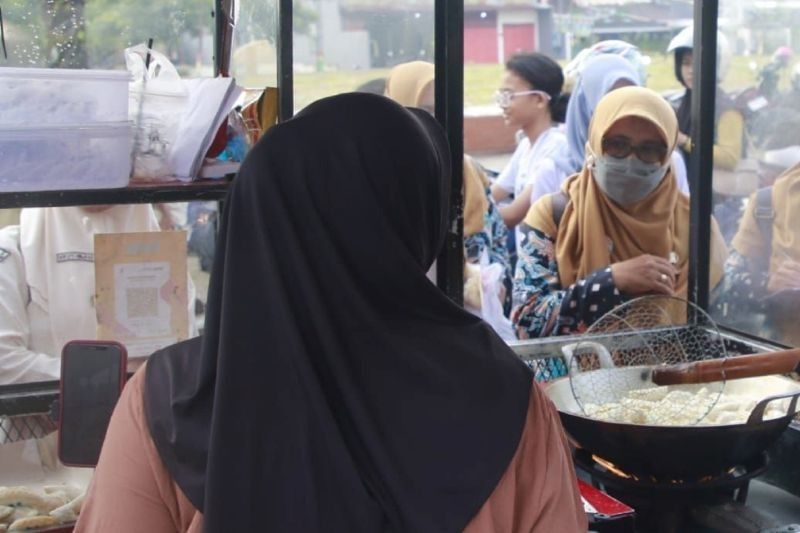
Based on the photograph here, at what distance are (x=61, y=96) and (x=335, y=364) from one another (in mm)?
846

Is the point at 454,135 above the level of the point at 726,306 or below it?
above

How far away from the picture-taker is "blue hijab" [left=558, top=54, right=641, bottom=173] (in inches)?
171

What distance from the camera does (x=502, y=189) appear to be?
5.55 m

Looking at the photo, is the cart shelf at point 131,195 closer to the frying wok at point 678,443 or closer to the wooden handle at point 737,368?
the frying wok at point 678,443

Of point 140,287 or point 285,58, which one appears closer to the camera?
point 140,287

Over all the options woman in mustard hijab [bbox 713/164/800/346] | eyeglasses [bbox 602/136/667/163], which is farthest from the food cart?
eyeglasses [bbox 602/136/667/163]

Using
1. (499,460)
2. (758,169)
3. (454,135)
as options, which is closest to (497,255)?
(758,169)

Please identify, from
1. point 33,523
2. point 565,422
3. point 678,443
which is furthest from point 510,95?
point 33,523

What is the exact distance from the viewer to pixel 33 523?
5.31 feet

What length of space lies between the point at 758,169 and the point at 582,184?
1.38m

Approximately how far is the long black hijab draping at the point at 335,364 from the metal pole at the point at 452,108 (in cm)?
80

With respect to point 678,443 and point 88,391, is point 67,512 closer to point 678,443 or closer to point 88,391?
point 88,391

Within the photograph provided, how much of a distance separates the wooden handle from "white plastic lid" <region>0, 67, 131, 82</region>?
50.4 inches

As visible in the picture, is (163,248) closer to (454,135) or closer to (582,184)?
(454,135)
